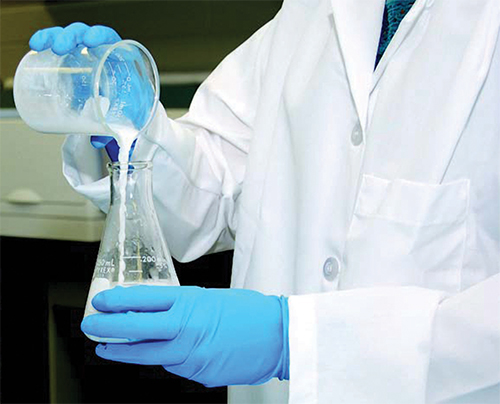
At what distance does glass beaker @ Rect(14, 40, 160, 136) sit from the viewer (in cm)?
91

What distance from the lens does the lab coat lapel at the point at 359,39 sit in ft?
3.40

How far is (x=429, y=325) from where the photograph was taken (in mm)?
773

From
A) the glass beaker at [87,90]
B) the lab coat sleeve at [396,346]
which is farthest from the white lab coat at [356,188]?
the glass beaker at [87,90]

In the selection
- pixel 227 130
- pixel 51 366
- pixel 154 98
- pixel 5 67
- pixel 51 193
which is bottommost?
pixel 51 366

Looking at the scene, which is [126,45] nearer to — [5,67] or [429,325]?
[429,325]

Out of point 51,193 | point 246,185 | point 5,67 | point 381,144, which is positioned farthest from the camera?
point 5,67

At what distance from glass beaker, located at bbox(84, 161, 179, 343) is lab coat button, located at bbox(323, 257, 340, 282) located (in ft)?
0.78

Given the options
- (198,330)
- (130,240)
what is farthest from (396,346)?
(130,240)

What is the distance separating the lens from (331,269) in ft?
3.36

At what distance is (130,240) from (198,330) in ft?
0.52

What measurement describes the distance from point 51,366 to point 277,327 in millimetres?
1424

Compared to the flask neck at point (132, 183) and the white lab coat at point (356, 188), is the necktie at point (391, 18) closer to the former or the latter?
the white lab coat at point (356, 188)

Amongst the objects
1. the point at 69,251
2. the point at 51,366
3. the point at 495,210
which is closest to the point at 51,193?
the point at 69,251

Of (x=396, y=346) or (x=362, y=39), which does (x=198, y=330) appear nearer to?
(x=396, y=346)
